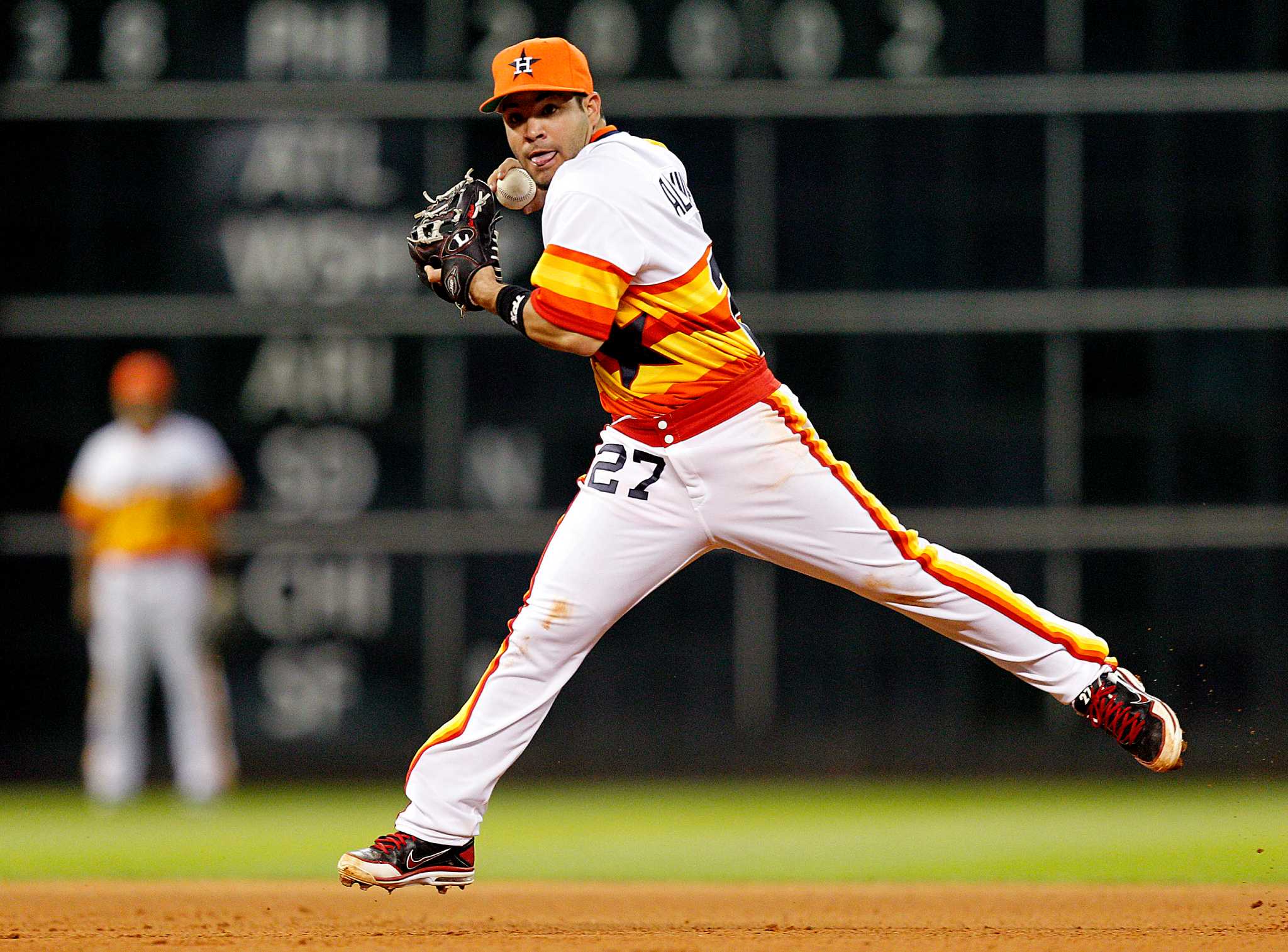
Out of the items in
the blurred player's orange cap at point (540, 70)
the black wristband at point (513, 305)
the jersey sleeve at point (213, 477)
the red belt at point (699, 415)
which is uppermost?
the blurred player's orange cap at point (540, 70)

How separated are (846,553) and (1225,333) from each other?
432cm

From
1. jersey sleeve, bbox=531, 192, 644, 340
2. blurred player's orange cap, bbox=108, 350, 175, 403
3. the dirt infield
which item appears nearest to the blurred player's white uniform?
blurred player's orange cap, bbox=108, 350, 175, 403

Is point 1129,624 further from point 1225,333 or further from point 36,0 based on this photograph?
point 36,0

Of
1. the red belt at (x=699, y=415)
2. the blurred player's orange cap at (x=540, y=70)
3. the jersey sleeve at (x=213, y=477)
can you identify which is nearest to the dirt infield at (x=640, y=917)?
the red belt at (x=699, y=415)

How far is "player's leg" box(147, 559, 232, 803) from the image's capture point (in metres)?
8.20

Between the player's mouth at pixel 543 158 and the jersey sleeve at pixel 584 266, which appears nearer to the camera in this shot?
the jersey sleeve at pixel 584 266

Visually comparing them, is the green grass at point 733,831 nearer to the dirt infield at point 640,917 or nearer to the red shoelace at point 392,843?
the dirt infield at point 640,917

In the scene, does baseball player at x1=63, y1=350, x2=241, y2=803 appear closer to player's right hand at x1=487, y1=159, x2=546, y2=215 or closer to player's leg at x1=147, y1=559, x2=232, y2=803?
player's leg at x1=147, y1=559, x2=232, y2=803

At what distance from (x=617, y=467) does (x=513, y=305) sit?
0.45 m

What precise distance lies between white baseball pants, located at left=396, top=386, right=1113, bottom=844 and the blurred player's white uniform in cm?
403

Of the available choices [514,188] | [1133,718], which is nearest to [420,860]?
[514,188]

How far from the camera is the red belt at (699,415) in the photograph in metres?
4.41

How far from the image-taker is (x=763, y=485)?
441 cm

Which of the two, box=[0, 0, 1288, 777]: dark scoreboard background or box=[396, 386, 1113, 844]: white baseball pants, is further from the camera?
box=[0, 0, 1288, 777]: dark scoreboard background
